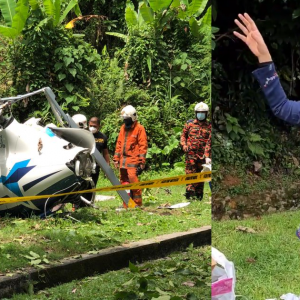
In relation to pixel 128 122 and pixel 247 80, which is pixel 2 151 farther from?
pixel 247 80

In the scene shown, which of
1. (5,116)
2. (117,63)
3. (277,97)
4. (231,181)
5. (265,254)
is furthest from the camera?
(117,63)

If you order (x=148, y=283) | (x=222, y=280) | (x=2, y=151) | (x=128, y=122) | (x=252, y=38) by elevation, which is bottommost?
(x=148, y=283)

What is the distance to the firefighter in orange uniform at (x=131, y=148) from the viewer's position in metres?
3.20

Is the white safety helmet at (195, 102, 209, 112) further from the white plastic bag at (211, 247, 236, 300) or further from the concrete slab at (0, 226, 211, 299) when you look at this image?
the white plastic bag at (211, 247, 236, 300)

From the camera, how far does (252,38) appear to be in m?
2.08

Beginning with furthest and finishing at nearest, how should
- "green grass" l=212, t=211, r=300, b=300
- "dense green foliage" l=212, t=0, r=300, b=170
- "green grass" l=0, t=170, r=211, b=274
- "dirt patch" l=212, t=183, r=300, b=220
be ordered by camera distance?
"green grass" l=0, t=170, r=211, b=274, "green grass" l=212, t=211, r=300, b=300, "dirt patch" l=212, t=183, r=300, b=220, "dense green foliage" l=212, t=0, r=300, b=170

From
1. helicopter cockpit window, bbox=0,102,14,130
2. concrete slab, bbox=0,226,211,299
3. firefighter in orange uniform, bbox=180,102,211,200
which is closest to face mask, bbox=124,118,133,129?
firefighter in orange uniform, bbox=180,102,211,200

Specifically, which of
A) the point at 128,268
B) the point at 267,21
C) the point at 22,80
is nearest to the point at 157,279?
the point at 128,268

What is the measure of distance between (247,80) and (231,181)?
1.53 ft

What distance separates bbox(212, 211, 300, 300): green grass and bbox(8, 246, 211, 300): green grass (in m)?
0.44

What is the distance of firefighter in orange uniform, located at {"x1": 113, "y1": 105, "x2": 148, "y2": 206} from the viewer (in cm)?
320

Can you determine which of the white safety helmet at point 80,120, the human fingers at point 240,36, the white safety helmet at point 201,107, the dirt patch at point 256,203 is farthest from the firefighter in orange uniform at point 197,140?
the human fingers at point 240,36

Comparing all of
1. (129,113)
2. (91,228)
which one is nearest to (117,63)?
(129,113)

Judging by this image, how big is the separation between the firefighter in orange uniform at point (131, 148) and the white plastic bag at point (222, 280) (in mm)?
1000
